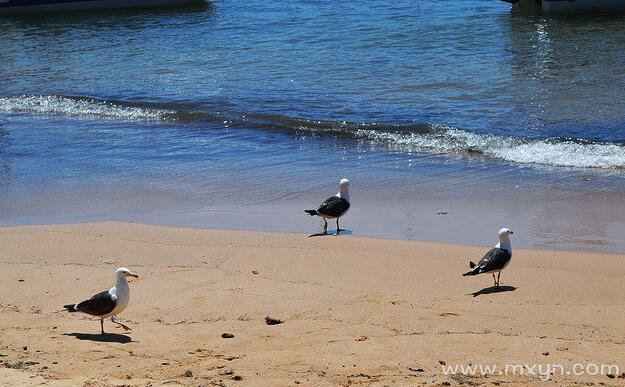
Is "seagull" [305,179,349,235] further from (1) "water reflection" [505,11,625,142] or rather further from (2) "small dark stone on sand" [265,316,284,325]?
(1) "water reflection" [505,11,625,142]

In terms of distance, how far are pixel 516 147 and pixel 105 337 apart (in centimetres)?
845

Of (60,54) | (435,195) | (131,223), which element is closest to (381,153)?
(435,195)

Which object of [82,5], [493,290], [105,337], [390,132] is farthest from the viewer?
[82,5]

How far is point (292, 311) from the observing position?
7586mm

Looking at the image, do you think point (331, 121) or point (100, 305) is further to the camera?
point (331, 121)

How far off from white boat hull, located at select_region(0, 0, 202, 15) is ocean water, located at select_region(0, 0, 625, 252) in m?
3.44

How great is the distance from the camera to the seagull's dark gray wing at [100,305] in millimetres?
7305

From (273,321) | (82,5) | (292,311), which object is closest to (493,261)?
(292,311)

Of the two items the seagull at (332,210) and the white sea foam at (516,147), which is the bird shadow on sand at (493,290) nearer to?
the seagull at (332,210)

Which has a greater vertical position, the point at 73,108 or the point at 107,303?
the point at 107,303

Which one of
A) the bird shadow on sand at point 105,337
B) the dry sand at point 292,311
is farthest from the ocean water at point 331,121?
the bird shadow on sand at point 105,337

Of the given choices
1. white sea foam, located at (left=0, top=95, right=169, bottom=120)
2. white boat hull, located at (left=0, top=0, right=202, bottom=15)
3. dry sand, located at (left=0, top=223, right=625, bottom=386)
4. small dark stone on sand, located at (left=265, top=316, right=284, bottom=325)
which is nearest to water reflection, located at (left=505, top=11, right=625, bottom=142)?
dry sand, located at (left=0, top=223, right=625, bottom=386)

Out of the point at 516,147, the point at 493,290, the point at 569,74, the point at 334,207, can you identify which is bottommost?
the point at 493,290

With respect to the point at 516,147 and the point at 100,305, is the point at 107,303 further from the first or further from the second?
the point at 516,147
